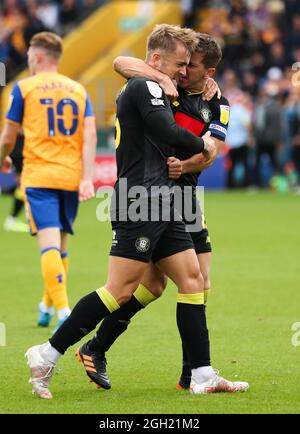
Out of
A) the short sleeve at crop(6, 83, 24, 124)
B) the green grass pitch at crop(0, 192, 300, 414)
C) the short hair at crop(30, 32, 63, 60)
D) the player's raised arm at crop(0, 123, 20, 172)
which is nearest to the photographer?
the green grass pitch at crop(0, 192, 300, 414)

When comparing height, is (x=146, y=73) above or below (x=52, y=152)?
below

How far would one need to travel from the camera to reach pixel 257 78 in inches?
1139

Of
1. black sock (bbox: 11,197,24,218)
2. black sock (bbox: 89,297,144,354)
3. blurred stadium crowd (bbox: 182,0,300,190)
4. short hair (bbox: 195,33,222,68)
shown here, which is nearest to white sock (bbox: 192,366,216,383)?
black sock (bbox: 89,297,144,354)

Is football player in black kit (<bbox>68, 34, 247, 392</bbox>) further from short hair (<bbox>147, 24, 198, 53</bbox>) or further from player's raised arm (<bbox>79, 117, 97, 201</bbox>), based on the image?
player's raised arm (<bbox>79, 117, 97, 201</bbox>)

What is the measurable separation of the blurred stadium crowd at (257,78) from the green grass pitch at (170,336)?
399 inches

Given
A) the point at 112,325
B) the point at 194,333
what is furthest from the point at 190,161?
the point at 112,325

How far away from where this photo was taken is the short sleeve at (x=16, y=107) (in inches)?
364

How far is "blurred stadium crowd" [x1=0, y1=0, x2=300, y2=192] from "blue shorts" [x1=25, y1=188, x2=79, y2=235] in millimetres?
17367

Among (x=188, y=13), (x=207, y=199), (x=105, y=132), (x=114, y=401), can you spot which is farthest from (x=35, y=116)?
(x=188, y=13)

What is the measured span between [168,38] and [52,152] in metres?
3.11

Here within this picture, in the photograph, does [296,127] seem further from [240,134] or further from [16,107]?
[16,107]

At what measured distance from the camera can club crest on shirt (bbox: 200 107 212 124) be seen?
23.2 feet

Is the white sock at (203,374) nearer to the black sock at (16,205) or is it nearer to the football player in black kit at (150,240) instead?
the football player in black kit at (150,240)


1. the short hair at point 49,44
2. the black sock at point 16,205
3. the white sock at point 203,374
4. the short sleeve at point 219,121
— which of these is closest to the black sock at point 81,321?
the white sock at point 203,374
